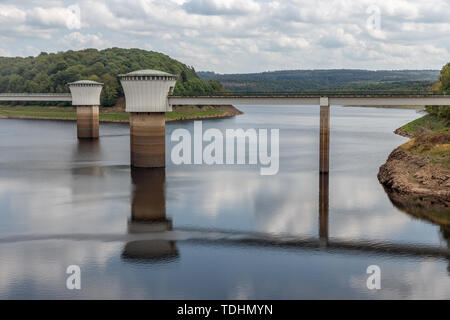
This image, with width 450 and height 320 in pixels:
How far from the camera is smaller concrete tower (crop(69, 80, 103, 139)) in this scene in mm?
88250

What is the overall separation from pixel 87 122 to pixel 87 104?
355 cm

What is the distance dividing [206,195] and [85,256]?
55.8ft

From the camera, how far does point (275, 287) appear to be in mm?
24531

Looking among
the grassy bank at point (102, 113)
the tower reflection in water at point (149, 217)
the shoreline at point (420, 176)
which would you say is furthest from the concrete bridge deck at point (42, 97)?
the shoreline at point (420, 176)

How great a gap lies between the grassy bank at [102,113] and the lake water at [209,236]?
88918 mm

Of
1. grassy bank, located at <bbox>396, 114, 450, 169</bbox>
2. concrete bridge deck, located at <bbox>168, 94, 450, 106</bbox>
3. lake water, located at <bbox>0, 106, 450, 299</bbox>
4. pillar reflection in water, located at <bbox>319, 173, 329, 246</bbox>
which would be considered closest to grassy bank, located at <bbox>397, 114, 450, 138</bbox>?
grassy bank, located at <bbox>396, 114, 450, 169</bbox>

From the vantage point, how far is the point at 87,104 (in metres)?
88.5

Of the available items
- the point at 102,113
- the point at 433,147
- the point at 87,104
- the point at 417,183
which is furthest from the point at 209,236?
the point at 102,113

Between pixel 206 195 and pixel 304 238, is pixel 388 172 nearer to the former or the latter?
pixel 206 195

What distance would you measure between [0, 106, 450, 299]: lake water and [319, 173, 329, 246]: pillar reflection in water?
0.43 ft

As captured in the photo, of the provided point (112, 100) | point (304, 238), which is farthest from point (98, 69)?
point (304, 238)

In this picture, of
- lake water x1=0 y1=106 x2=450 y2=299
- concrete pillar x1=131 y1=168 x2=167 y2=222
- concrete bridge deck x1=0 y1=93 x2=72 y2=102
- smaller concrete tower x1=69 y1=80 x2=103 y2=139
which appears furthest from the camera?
concrete bridge deck x1=0 y1=93 x2=72 y2=102

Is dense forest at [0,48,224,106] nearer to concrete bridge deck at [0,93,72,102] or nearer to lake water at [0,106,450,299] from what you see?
concrete bridge deck at [0,93,72,102]
